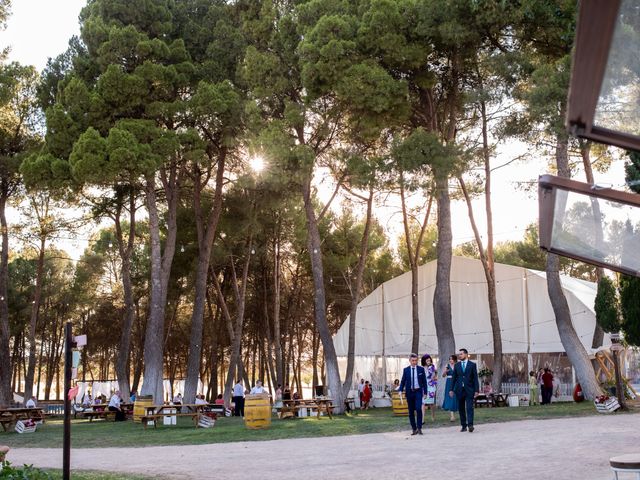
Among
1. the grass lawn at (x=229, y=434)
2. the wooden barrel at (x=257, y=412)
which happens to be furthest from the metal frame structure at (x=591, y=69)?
the wooden barrel at (x=257, y=412)

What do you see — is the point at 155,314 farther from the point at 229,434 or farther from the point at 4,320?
the point at 229,434

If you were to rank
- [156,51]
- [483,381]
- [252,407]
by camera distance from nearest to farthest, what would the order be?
1. [252,407]
2. [156,51]
3. [483,381]

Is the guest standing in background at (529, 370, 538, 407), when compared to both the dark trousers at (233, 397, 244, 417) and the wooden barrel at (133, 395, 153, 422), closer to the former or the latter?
the dark trousers at (233, 397, 244, 417)

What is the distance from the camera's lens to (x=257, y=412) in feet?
54.5

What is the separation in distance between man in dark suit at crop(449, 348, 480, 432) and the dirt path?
28 centimetres

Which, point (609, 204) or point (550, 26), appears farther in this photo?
point (550, 26)

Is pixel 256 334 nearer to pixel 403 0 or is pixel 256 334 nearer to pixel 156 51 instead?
pixel 156 51

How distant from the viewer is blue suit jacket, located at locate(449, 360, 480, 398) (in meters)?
12.7

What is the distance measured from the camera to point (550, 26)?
1777cm

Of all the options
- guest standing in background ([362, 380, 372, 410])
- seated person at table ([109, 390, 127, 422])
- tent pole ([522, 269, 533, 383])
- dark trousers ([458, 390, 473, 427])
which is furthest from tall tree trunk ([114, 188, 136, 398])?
dark trousers ([458, 390, 473, 427])

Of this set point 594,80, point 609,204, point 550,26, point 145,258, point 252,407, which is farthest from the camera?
point 145,258

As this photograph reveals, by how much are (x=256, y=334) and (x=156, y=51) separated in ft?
73.5

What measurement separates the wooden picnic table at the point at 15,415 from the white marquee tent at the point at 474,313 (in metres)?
14.0

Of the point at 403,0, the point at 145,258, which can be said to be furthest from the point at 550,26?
the point at 145,258
